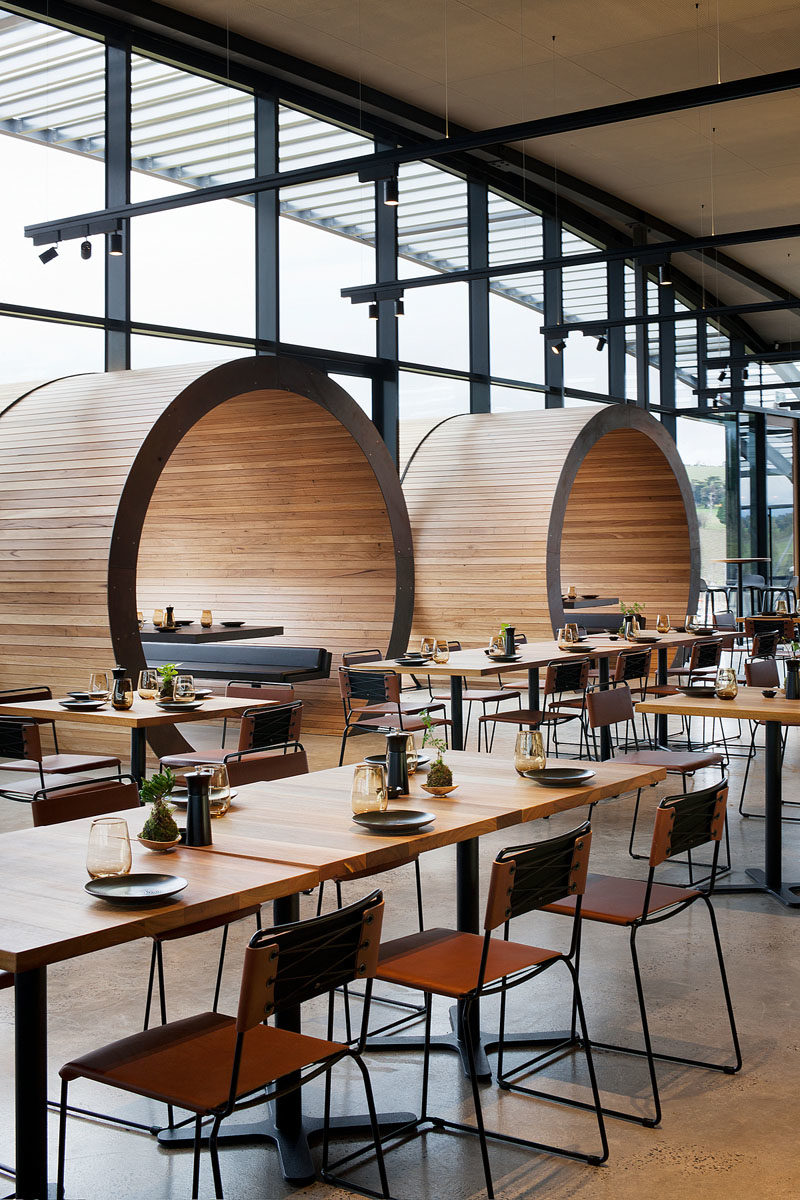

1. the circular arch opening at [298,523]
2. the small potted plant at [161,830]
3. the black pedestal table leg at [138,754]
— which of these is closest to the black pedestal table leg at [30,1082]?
the small potted plant at [161,830]

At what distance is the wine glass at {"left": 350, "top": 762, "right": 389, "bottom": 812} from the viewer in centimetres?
338

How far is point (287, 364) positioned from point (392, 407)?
4345 mm

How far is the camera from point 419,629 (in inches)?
518

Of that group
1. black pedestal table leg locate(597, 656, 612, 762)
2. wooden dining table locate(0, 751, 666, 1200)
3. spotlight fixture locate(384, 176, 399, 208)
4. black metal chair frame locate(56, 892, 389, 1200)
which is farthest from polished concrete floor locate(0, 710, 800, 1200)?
spotlight fixture locate(384, 176, 399, 208)

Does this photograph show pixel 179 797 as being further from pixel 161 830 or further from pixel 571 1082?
pixel 571 1082

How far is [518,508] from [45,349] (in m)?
4.85

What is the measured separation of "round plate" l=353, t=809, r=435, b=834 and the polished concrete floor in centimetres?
77

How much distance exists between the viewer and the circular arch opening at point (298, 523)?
35.1 feet

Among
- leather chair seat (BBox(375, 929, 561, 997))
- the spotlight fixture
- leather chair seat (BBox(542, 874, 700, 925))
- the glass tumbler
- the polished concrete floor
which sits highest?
the spotlight fixture

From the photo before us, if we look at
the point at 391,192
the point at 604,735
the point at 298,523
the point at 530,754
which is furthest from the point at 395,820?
the point at 298,523

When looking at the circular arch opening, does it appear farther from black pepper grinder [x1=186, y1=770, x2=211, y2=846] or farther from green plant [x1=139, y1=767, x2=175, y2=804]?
black pepper grinder [x1=186, y1=770, x2=211, y2=846]

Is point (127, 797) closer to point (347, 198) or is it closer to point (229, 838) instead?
point (229, 838)

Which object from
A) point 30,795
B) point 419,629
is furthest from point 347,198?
point 30,795

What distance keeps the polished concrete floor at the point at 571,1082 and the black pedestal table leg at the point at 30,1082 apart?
522 millimetres
